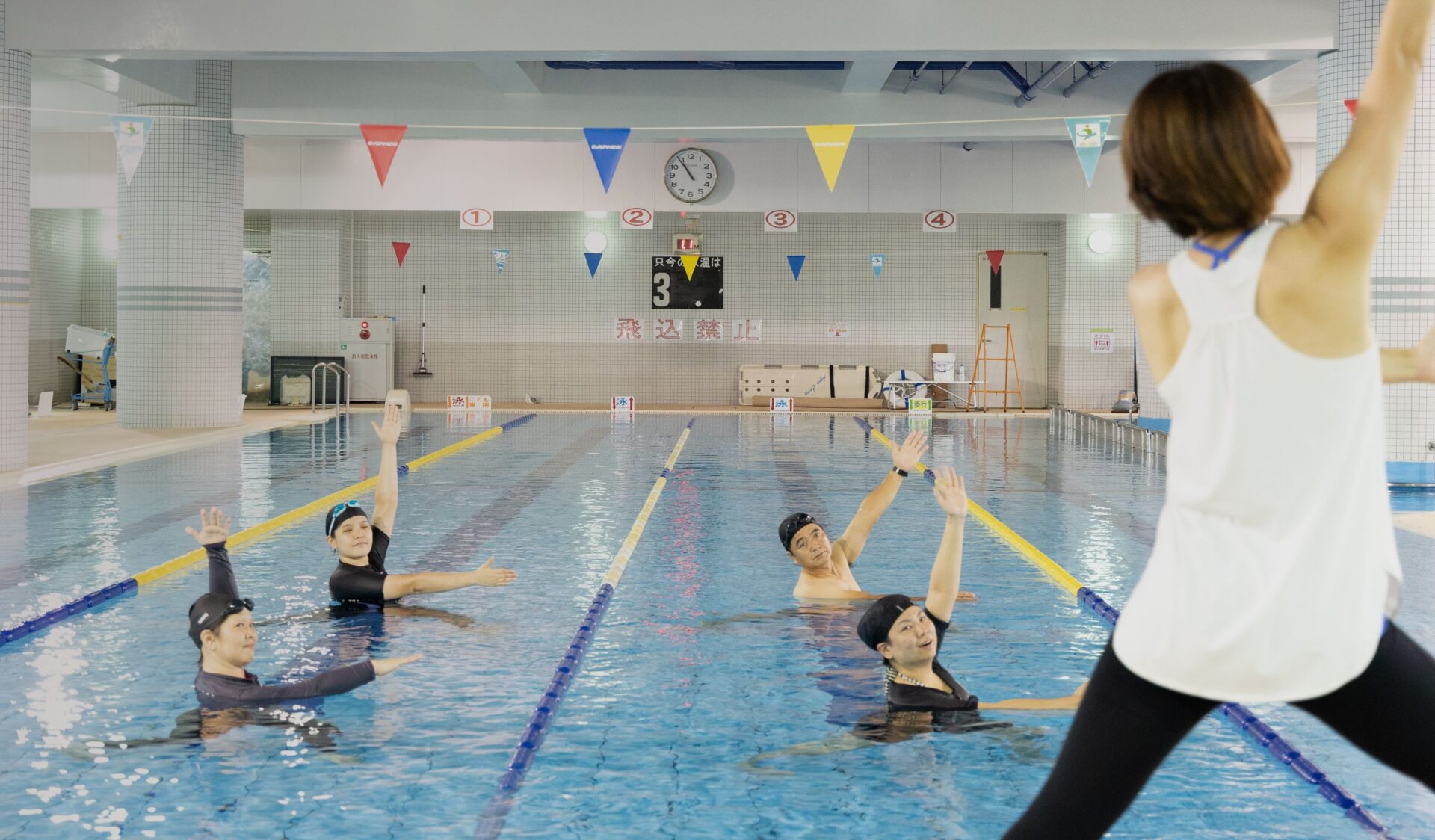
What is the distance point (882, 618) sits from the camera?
153 inches

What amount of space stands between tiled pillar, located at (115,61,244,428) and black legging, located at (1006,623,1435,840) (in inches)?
589

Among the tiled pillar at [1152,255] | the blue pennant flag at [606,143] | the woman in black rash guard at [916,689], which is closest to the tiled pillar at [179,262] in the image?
the blue pennant flag at [606,143]

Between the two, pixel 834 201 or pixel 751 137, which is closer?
pixel 751 137

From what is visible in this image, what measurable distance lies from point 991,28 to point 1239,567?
1004 cm

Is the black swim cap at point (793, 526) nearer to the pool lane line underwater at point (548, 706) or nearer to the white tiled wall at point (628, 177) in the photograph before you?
the pool lane line underwater at point (548, 706)

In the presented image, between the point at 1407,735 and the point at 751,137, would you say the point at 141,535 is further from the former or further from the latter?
the point at 751,137

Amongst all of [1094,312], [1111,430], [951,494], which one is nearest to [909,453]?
[951,494]

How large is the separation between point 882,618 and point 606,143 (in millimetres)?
8614

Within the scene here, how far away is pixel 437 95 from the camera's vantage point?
14484 millimetres

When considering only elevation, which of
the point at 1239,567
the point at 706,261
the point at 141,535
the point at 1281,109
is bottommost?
the point at 141,535

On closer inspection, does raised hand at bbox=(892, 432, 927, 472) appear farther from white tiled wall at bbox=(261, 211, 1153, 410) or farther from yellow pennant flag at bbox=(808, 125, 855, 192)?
white tiled wall at bbox=(261, 211, 1153, 410)

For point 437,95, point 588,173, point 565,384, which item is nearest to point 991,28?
point 437,95

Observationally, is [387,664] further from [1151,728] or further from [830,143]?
[830,143]

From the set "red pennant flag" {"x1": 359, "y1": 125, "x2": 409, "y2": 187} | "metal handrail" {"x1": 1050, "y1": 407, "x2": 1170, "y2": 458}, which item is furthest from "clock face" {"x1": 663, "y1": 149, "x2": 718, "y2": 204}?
"red pennant flag" {"x1": 359, "y1": 125, "x2": 409, "y2": 187}
